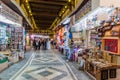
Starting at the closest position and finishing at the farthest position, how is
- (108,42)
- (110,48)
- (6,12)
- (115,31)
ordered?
1. (115,31)
2. (110,48)
3. (108,42)
4. (6,12)

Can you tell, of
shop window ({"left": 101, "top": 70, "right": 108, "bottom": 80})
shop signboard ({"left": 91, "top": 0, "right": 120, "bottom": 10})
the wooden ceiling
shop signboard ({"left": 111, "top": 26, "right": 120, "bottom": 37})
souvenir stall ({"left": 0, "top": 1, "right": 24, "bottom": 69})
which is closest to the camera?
shop signboard ({"left": 111, "top": 26, "right": 120, "bottom": 37})

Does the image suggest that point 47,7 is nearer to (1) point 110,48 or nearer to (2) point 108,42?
(2) point 108,42

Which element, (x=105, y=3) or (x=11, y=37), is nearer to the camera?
(x=105, y=3)

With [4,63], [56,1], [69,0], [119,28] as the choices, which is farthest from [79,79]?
[56,1]

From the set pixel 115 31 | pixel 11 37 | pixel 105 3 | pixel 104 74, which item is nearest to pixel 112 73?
pixel 104 74

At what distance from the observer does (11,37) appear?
12.4 metres

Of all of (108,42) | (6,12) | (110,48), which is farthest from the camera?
(6,12)

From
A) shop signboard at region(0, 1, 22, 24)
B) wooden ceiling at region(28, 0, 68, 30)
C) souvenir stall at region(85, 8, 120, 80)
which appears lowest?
souvenir stall at region(85, 8, 120, 80)

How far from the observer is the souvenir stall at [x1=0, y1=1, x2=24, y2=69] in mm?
10078

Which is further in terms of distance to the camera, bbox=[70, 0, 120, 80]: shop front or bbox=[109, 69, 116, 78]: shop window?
bbox=[109, 69, 116, 78]: shop window

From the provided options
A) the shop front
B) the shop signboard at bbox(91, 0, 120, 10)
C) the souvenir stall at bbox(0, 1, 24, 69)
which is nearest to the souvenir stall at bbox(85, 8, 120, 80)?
the shop front

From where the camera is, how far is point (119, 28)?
5.26 metres

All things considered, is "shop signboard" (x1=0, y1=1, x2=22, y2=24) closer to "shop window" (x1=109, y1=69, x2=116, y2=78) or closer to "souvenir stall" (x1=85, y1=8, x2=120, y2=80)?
"souvenir stall" (x1=85, y1=8, x2=120, y2=80)

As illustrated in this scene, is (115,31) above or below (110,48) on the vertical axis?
above
